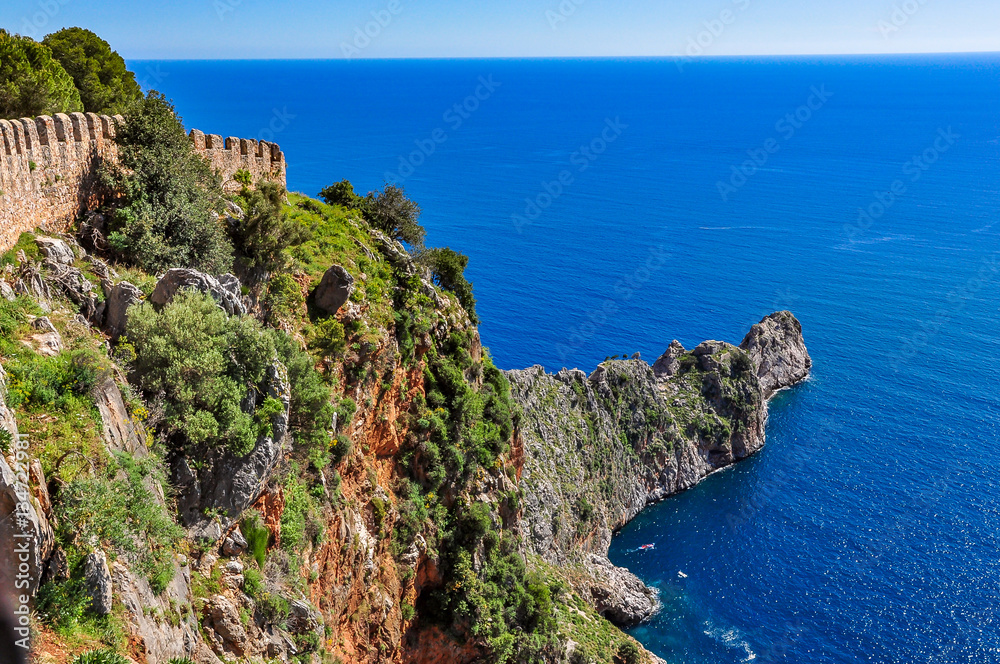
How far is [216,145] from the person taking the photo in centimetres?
2941

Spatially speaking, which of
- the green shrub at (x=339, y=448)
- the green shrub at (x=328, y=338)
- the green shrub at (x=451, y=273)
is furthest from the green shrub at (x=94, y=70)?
the green shrub at (x=451, y=273)

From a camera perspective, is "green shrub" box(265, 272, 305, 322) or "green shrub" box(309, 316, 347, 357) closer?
"green shrub" box(265, 272, 305, 322)

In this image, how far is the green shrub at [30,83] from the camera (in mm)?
23781

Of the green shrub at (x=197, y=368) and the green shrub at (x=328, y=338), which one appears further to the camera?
the green shrub at (x=328, y=338)

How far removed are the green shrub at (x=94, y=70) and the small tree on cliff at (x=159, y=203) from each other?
303 centimetres

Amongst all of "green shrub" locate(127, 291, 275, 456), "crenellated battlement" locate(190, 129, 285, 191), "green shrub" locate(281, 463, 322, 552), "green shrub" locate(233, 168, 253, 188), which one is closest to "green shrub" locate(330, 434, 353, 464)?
"green shrub" locate(281, 463, 322, 552)

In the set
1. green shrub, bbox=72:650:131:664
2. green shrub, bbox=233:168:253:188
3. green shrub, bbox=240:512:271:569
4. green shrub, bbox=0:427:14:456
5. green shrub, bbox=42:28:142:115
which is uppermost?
green shrub, bbox=42:28:142:115

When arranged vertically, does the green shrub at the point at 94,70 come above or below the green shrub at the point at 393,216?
below

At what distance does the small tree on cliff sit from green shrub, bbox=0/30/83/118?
309 centimetres

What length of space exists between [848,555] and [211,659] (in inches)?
2293

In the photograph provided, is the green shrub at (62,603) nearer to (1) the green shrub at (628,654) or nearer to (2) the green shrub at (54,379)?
(2) the green shrub at (54,379)

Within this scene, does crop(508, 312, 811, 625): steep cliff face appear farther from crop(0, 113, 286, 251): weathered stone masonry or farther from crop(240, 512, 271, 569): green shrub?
crop(0, 113, 286, 251): weathered stone masonry

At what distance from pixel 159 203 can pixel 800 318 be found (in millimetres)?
96520

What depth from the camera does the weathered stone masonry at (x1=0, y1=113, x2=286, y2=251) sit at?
63.0 ft
